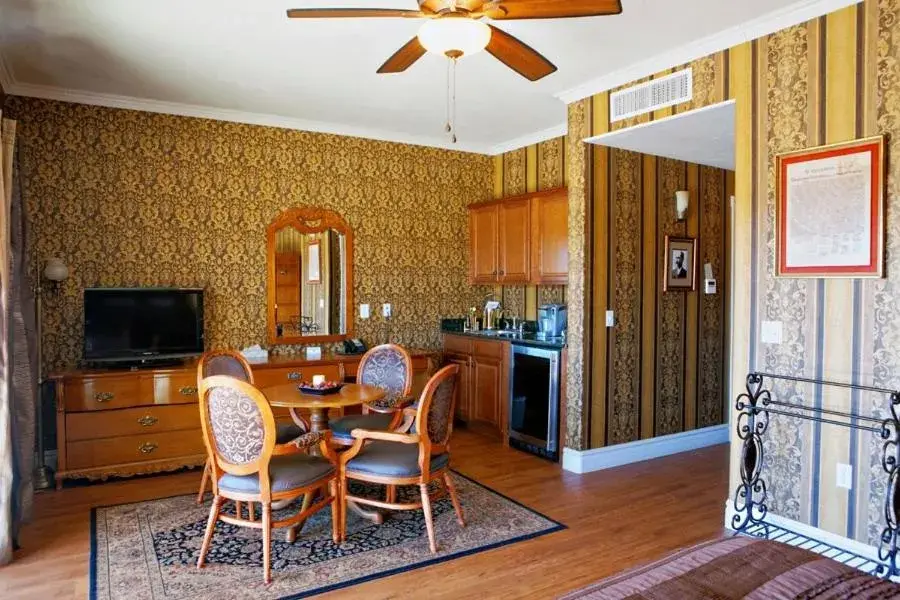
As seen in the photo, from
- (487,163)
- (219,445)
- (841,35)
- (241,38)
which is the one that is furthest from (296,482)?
(487,163)

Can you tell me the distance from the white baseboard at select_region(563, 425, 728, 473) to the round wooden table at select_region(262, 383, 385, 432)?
1653 millimetres

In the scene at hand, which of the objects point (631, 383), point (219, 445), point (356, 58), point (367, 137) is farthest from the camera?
point (367, 137)

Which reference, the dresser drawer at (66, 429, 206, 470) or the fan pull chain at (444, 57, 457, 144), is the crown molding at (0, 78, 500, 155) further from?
the dresser drawer at (66, 429, 206, 470)

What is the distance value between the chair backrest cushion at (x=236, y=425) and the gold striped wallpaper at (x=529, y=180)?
3.41 meters

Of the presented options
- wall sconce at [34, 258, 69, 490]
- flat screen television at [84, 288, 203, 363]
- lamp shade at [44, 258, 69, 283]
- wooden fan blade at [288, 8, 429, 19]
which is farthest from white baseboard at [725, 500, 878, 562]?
lamp shade at [44, 258, 69, 283]

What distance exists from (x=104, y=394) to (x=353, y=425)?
69.6 inches

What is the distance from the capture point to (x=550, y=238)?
5320 mm

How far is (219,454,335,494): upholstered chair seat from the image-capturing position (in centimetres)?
299

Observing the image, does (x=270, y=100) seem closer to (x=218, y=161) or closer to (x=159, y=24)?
(x=218, y=161)

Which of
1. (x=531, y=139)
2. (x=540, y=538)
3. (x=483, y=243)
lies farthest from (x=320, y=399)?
(x=531, y=139)

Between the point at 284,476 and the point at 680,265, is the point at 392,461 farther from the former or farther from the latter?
the point at 680,265

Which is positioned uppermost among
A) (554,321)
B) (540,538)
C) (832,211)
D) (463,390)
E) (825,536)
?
(832,211)

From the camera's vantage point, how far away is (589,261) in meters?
4.61

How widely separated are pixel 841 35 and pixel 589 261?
6.69 feet
